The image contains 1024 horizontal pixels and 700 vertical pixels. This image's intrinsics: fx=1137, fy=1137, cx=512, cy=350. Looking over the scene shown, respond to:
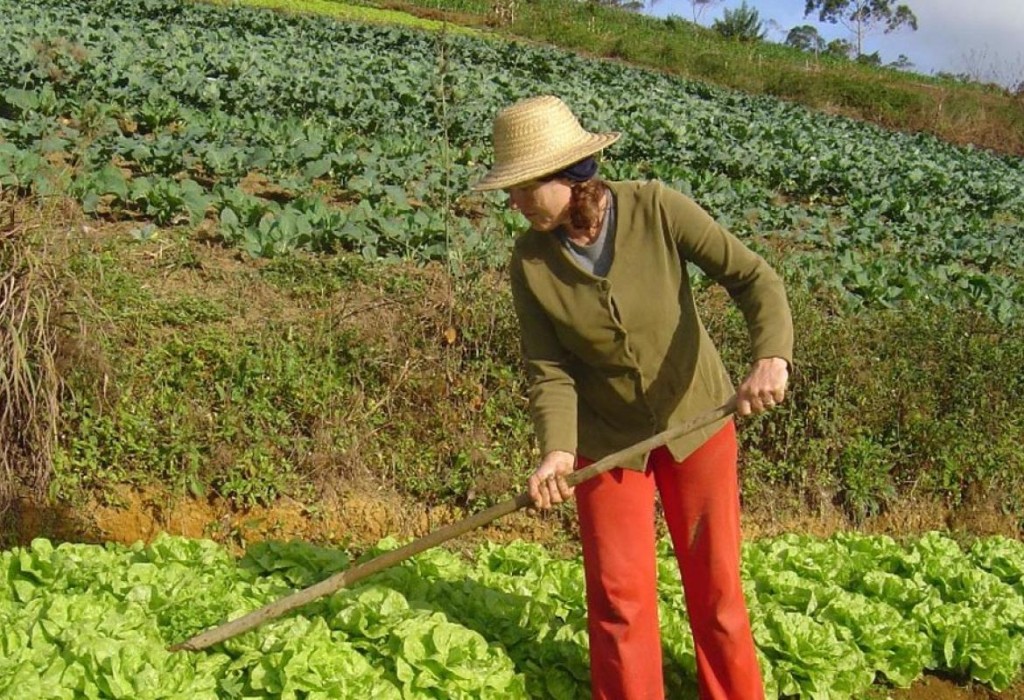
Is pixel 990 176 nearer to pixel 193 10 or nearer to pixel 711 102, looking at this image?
pixel 711 102

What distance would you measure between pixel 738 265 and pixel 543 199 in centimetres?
61

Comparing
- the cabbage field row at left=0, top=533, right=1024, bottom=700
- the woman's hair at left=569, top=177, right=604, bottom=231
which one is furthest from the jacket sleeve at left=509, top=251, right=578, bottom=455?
the cabbage field row at left=0, top=533, right=1024, bottom=700

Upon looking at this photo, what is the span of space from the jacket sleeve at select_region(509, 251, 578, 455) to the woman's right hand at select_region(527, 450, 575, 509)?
0.03 meters

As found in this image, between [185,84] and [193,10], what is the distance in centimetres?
1095

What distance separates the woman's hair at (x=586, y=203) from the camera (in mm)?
3217

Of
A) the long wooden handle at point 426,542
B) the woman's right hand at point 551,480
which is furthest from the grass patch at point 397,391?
the woman's right hand at point 551,480

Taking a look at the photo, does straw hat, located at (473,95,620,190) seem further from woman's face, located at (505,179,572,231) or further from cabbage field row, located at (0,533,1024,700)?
cabbage field row, located at (0,533,1024,700)

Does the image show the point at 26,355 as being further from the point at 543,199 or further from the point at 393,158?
the point at 393,158

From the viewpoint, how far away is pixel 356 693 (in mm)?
3629

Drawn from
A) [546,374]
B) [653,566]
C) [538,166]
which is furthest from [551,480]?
[538,166]

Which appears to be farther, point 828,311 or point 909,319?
point 828,311

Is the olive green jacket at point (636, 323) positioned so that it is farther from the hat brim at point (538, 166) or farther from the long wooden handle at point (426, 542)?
the hat brim at point (538, 166)

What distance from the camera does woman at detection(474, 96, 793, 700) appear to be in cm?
327

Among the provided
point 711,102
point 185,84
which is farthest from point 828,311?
point 711,102
